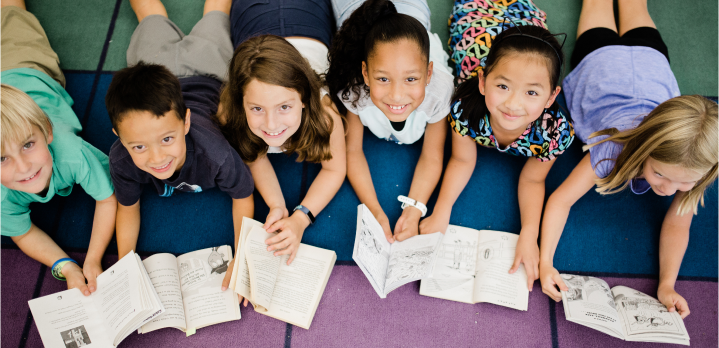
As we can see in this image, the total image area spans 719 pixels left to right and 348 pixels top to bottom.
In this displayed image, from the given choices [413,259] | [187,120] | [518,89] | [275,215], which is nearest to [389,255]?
[413,259]

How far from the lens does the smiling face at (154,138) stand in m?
1.06

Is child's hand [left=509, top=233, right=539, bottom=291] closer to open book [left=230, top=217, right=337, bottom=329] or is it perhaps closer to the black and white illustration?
open book [left=230, top=217, right=337, bottom=329]

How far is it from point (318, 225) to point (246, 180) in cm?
32

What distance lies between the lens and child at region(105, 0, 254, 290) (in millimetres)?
1068

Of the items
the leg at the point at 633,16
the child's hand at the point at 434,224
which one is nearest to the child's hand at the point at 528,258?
the child's hand at the point at 434,224

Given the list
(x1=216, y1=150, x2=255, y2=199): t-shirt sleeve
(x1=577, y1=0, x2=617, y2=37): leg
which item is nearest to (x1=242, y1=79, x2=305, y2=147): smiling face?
(x1=216, y1=150, x2=255, y2=199): t-shirt sleeve

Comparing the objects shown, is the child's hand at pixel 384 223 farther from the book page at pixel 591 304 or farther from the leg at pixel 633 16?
the leg at pixel 633 16

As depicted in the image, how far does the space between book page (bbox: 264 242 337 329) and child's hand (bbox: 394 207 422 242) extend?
0.24m

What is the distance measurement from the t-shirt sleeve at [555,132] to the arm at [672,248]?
17.0 inches

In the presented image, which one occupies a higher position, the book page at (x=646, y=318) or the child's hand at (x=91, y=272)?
the book page at (x=646, y=318)

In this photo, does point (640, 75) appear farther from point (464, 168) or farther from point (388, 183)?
point (388, 183)

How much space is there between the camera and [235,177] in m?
1.32

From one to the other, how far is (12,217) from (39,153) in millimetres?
313

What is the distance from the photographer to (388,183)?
5.23 ft
